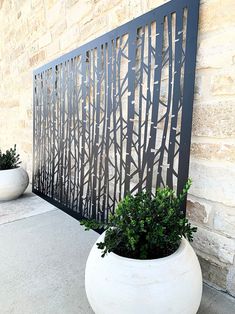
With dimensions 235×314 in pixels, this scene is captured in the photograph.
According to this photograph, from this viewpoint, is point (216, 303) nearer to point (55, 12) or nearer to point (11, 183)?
point (11, 183)

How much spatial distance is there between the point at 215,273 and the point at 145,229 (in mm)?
519

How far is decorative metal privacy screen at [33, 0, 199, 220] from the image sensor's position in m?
1.19

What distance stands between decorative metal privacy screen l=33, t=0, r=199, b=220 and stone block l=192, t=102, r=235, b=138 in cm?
5

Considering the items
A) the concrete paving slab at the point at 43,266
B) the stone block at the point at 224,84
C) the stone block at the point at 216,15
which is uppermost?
the stone block at the point at 216,15

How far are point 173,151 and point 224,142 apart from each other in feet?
0.80

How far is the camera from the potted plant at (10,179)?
224 cm

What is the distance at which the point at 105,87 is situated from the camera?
163 centimetres

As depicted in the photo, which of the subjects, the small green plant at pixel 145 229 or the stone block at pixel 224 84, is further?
the stone block at pixel 224 84

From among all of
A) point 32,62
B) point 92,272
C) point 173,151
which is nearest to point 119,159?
point 173,151

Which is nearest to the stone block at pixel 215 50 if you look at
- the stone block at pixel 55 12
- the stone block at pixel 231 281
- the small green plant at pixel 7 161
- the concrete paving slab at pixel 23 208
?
the stone block at pixel 231 281

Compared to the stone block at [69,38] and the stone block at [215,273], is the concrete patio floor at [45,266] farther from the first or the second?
the stone block at [69,38]

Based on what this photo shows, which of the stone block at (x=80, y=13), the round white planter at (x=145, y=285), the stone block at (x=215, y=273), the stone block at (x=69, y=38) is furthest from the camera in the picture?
the stone block at (x=69, y=38)

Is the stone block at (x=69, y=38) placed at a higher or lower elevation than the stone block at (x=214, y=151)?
higher

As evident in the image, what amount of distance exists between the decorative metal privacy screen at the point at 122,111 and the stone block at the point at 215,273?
0.37 meters
